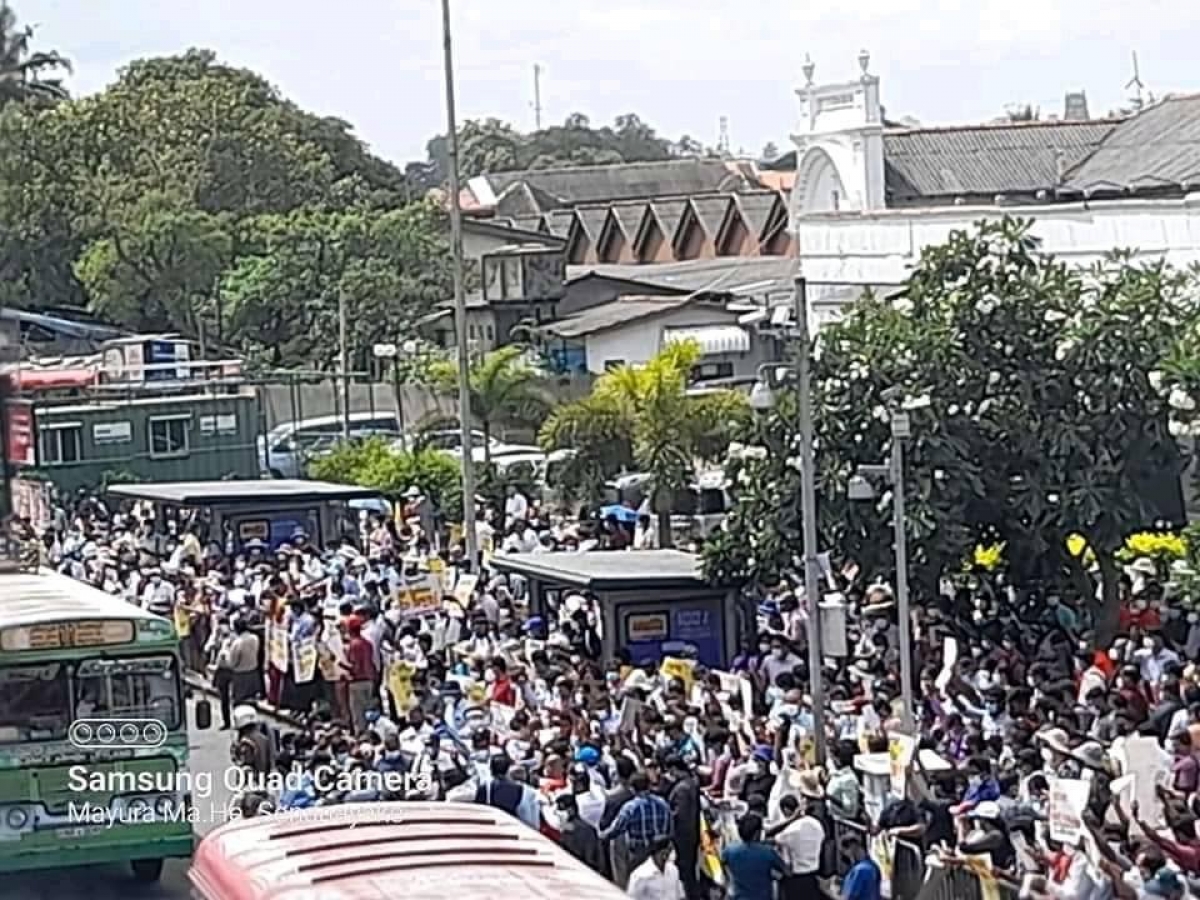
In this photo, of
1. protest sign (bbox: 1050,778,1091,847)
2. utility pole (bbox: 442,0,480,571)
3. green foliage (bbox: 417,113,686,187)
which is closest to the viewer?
protest sign (bbox: 1050,778,1091,847)

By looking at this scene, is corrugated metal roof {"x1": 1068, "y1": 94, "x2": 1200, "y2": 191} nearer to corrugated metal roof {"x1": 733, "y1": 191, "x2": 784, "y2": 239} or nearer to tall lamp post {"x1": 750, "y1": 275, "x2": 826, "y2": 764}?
corrugated metal roof {"x1": 733, "y1": 191, "x2": 784, "y2": 239}

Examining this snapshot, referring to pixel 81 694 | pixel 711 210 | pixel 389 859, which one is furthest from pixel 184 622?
pixel 711 210

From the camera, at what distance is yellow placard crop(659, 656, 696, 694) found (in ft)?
56.0

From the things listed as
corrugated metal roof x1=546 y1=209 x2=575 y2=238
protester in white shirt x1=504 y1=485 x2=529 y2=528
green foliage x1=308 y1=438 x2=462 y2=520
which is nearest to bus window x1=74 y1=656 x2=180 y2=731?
protester in white shirt x1=504 y1=485 x2=529 y2=528

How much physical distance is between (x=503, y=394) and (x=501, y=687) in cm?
2241

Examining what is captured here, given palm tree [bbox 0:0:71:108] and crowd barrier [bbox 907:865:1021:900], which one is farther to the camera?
palm tree [bbox 0:0:71:108]


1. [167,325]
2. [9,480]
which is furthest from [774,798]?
[167,325]

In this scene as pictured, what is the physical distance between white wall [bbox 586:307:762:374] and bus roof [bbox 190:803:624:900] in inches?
1557

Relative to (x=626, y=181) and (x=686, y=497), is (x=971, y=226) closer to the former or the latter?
(x=686, y=497)

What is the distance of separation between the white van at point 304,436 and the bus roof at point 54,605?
23.3 meters

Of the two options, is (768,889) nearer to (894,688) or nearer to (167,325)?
(894,688)

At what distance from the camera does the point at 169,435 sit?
1542 inches

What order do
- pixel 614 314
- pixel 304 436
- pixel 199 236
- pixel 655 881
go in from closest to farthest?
pixel 655 881
pixel 304 436
pixel 614 314
pixel 199 236

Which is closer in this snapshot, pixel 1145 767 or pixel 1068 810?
pixel 1068 810
